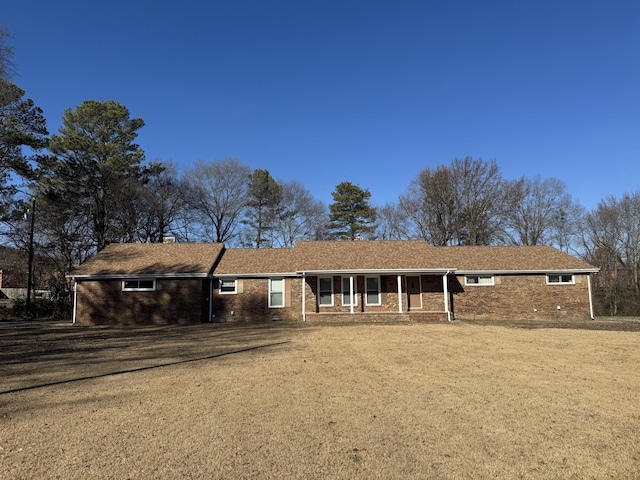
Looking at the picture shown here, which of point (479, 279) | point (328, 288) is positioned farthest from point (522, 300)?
point (328, 288)

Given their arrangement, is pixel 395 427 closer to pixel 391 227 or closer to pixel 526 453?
pixel 526 453

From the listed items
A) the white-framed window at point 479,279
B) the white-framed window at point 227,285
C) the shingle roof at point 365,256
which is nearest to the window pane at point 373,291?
the shingle roof at point 365,256

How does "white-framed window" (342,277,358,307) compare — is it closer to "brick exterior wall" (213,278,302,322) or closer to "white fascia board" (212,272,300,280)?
"brick exterior wall" (213,278,302,322)

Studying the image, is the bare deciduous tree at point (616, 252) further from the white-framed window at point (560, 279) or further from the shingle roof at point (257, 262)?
the shingle roof at point (257, 262)

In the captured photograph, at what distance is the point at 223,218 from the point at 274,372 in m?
31.4

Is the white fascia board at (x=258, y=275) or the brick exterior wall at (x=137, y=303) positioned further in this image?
the white fascia board at (x=258, y=275)

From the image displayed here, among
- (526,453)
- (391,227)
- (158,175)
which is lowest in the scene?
(526,453)

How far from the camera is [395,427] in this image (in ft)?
15.0

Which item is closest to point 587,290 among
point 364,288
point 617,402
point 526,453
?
point 364,288

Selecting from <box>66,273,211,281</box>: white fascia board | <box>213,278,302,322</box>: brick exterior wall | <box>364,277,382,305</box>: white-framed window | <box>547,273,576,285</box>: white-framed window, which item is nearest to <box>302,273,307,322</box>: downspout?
<box>213,278,302,322</box>: brick exterior wall

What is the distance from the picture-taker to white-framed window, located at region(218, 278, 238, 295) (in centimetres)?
2081

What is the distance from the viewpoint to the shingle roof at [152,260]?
20.5m

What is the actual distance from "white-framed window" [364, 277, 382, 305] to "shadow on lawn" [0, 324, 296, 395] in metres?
7.07

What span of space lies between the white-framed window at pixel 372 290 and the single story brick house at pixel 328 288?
0.05 metres
